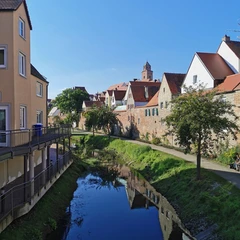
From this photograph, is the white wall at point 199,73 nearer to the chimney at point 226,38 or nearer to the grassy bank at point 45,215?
the chimney at point 226,38

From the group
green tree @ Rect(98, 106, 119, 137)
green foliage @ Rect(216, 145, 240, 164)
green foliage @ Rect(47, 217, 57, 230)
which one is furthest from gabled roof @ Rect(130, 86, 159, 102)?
green foliage @ Rect(47, 217, 57, 230)

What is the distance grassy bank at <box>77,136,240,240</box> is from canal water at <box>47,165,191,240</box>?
0.58 meters

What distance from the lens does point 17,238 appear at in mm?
10469

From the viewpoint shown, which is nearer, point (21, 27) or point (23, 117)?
point (21, 27)

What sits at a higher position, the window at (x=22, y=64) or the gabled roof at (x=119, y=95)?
the gabled roof at (x=119, y=95)

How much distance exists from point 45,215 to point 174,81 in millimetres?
26410

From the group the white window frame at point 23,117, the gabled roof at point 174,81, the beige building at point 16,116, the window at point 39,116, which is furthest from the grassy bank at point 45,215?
the gabled roof at point 174,81

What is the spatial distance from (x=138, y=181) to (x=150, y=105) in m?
19.4

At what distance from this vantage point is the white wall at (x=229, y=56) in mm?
27767

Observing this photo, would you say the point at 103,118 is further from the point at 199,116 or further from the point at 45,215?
the point at 45,215

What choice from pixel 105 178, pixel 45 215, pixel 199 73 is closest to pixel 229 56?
pixel 199 73

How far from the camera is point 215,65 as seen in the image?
28484 millimetres

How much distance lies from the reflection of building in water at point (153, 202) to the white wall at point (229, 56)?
47.9 feet

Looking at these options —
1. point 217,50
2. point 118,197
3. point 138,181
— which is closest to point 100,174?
point 138,181
